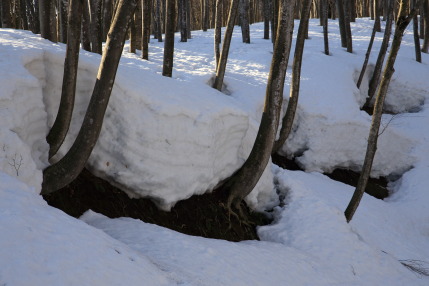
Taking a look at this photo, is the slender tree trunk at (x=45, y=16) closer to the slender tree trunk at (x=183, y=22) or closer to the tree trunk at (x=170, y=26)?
the tree trunk at (x=170, y=26)

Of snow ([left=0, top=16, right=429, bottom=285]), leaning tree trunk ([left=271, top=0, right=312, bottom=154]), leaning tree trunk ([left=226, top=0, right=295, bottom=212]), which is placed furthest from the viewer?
leaning tree trunk ([left=271, top=0, right=312, bottom=154])

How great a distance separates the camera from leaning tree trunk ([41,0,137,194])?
542 centimetres

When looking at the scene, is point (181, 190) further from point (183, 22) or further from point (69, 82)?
point (183, 22)

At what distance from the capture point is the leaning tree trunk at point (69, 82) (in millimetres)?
5539

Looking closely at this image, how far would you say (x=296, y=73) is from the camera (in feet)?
31.6

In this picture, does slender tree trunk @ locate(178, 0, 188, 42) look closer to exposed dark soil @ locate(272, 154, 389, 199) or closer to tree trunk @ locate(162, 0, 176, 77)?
exposed dark soil @ locate(272, 154, 389, 199)

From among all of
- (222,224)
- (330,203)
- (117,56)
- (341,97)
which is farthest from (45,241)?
(341,97)

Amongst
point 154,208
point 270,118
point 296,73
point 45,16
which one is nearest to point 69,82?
point 154,208

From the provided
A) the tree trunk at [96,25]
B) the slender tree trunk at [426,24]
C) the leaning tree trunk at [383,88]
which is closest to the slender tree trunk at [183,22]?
the tree trunk at [96,25]

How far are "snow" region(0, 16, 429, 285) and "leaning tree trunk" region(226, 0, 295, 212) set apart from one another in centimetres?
36

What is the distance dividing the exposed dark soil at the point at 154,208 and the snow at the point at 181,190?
7.3 inches

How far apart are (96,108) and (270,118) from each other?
3.04 meters

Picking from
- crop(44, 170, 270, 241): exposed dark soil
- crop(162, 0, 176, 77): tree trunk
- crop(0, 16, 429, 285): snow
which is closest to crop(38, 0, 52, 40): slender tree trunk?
crop(0, 16, 429, 285): snow

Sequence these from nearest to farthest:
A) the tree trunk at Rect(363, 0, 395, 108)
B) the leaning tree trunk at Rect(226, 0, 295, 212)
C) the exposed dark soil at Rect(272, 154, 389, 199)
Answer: the leaning tree trunk at Rect(226, 0, 295, 212) < the exposed dark soil at Rect(272, 154, 389, 199) < the tree trunk at Rect(363, 0, 395, 108)
